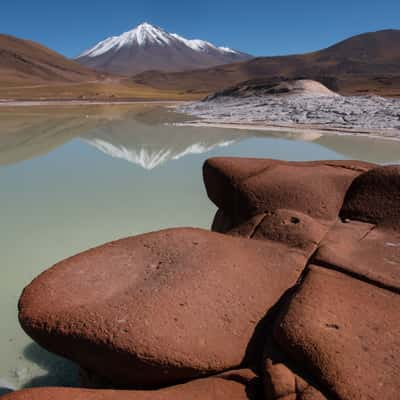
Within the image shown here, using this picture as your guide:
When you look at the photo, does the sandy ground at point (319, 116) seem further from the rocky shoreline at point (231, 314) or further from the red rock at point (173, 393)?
the red rock at point (173, 393)

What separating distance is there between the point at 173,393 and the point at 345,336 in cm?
82

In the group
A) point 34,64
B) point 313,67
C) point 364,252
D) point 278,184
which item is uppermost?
point 34,64

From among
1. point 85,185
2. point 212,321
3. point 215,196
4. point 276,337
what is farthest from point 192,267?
point 85,185

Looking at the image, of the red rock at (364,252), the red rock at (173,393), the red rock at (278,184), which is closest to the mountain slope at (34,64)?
the red rock at (278,184)

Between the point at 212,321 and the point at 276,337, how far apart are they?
1.08 feet

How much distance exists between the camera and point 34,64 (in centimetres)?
10156

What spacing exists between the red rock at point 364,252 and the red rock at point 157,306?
207mm

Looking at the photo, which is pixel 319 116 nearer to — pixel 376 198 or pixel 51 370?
pixel 376 198

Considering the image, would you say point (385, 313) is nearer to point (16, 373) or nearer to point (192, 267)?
point (192, 267)

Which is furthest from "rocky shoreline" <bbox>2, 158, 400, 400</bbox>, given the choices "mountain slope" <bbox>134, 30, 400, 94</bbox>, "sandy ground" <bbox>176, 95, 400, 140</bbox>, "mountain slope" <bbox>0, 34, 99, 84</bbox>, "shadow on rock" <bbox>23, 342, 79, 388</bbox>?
"mountain slope" <bbox>0, 34, 99, 84</bbox>

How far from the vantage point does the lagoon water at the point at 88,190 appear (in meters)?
3.69

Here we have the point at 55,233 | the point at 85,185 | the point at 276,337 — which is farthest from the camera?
the point at 85,185

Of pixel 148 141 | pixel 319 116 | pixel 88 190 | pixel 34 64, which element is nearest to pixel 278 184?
pixel 88 190

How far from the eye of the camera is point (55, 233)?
5555 millimetres
